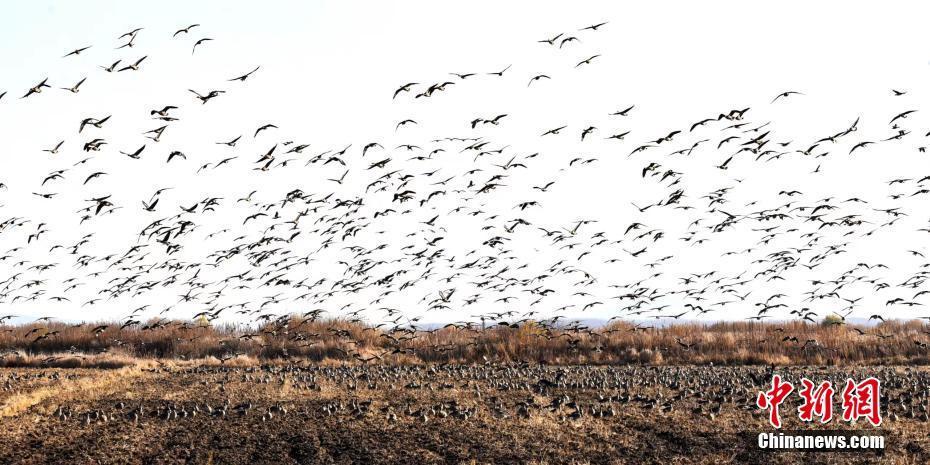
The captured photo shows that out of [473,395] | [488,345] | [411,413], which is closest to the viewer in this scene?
[411,413]

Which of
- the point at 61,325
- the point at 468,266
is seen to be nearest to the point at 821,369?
the point at 468,266

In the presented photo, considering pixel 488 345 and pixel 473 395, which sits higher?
pixel 488 345

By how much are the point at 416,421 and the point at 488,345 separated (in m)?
20.6

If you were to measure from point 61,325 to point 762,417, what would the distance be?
45051 mm

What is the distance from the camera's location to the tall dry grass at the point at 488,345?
34.2 m

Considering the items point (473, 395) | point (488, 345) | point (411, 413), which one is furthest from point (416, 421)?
point (488, 345)

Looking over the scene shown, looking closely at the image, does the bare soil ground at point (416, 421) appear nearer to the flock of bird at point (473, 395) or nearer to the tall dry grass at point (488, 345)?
the flock of bird at point (473, 395)

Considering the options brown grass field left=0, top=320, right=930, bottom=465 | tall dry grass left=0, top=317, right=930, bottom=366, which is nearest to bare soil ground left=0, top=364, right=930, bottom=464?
brown grass field left=0, top=320, right=930, bottom=465

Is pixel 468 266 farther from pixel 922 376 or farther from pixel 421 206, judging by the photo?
pixel 922 376

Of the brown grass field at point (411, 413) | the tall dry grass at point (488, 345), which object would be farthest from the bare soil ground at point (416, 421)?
the tall dry grass at point (488, 345)

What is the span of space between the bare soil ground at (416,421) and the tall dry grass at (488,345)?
9723 millimetres

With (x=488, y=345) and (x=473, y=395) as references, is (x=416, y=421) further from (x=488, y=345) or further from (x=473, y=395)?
(x=488, y=345)

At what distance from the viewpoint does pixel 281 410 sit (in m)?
18.4

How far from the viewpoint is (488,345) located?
37.7 m
